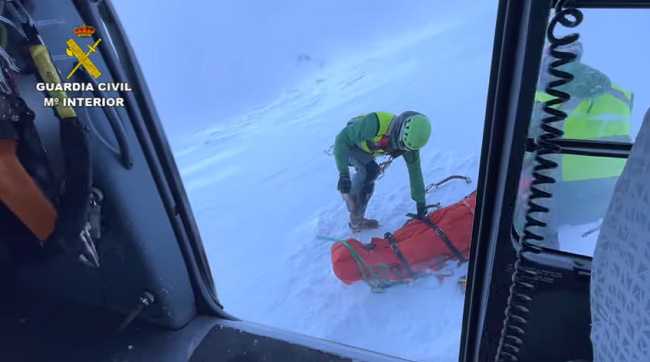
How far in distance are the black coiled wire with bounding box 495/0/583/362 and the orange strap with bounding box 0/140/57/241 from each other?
125 cm

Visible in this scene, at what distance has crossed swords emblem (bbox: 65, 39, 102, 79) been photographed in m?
1.10

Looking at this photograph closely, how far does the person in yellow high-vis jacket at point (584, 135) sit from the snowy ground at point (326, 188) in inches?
3.2

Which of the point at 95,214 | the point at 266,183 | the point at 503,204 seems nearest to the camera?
the point at 503,204

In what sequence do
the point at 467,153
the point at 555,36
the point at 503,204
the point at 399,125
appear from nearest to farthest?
the point at 555,36, the point at 503,204, the point at 399,125, the point at 467,153

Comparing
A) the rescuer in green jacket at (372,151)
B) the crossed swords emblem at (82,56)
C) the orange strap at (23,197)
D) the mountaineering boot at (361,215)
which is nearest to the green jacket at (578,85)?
the crossed swords emblem at (82,56)

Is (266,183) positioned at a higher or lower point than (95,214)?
lower

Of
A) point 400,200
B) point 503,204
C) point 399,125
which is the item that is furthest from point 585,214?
point 400,200

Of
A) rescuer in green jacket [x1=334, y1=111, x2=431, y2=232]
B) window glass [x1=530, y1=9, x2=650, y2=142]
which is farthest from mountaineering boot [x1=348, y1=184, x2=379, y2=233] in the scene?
window glass [x1=530, y1=9, x2=650, y2=142]

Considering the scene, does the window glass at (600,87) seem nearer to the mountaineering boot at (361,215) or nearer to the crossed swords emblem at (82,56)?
the crossed swords emblem at (82,56)

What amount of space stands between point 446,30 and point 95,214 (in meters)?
7.11

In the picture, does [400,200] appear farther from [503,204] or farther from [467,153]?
[503,204]

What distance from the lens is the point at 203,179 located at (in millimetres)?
4371

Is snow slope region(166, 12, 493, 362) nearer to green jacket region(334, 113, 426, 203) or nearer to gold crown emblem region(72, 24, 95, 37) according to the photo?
green jacket region(334, 113, 426, 203)

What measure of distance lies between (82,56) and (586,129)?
121cm
